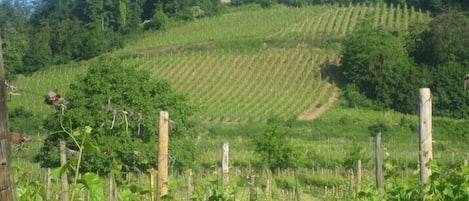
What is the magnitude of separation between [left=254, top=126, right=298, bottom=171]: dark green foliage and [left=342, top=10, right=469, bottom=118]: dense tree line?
21.0m

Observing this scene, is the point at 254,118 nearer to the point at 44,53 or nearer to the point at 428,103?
the point at 44,53

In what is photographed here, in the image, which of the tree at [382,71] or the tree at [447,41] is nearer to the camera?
the tree at [382,71]

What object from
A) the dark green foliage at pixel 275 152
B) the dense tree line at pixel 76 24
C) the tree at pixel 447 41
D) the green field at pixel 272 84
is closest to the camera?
the dark green foliage at pixel 275 152

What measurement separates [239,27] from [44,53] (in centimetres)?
1642

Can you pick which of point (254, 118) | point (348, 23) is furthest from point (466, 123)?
point (348, 23)

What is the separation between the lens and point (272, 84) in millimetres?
49375

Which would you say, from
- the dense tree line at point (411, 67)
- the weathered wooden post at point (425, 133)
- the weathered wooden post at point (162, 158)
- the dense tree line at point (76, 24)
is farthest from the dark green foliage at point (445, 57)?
the weathered wooden post at point (162, 158)

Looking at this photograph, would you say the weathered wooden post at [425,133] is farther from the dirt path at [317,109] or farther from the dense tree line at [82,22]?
the dense tree line at [82,22]

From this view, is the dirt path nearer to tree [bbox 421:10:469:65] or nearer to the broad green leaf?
tree [bbox 421:10:469:65]

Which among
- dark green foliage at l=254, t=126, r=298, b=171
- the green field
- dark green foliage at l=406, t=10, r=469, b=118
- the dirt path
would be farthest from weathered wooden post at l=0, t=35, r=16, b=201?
dark green foliage at l=406, t=10, r=469, b=118

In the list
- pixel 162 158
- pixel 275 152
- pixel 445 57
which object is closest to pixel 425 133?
pixel 162 158

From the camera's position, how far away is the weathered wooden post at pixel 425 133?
486cm

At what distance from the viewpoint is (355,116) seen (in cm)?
4206

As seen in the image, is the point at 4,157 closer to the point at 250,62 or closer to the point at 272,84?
the point at 272,84
